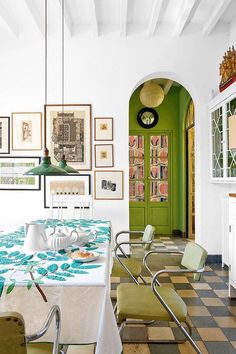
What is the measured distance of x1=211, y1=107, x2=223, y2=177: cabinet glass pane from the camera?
4.46 metres

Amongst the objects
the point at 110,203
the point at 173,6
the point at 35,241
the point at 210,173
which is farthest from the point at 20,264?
the point at 173,6

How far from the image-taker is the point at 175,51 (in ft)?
16.3

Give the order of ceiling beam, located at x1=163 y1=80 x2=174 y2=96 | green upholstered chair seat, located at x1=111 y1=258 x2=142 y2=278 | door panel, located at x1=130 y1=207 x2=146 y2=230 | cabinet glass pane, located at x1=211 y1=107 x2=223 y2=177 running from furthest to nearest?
door panel, located at x1=130 y1=207 x2=146 y2=230 → ceiling beam, located at x1=163 y1=80 x2=174 y2=96 → cabinet glass pane, located at x1=211 y1=107 x2=223 y2=177 → green upholstered chair seat, located at x1=111 y1=258 x2=142 y2=278

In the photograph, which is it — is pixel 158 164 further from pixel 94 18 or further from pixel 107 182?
pixel 94 18

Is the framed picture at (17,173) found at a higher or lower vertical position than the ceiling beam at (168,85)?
lower

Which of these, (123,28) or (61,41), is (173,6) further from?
(61,41)

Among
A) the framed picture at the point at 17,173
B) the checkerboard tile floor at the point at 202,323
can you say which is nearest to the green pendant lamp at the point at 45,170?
the checkerboard tile floor at the point at 202,323

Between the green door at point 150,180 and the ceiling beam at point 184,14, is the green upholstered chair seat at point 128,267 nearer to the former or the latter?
the ceiling beam at point 184,14

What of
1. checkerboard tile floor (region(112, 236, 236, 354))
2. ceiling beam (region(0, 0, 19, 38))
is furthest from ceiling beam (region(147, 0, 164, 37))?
checkerboard tile floor (region(112, 236, 236, 354))

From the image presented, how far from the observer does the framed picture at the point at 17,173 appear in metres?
5.04

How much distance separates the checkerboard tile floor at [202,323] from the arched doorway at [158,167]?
10.1 feet

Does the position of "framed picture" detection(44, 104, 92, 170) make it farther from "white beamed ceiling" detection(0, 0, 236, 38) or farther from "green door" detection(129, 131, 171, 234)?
"green door" detection(129, 131, 171, 234)

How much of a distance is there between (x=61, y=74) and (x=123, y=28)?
1.12 m

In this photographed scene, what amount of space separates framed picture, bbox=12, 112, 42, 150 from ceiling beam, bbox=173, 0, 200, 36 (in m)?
2.35
